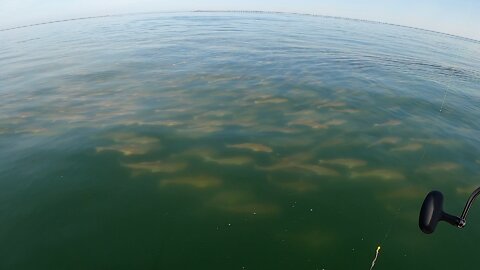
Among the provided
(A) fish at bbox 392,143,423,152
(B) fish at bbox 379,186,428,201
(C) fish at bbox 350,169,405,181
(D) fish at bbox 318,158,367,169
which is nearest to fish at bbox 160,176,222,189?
(D) fish at bbox 318,158,367,169

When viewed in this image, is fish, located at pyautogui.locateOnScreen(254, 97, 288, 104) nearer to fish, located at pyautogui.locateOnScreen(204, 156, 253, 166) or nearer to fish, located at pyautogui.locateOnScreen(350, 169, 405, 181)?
fish, located at pyautogui.locateOnScreen(204, 156, 253, 166)

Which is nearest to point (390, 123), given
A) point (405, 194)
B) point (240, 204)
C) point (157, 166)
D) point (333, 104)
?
point (333, 104)

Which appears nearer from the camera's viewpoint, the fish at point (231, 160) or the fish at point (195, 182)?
the fish at point (195, 182)

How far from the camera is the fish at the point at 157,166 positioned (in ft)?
31.4

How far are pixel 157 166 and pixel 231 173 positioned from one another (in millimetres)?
2262

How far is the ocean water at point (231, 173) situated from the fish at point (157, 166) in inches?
2.2

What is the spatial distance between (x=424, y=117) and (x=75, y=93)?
56.3ft

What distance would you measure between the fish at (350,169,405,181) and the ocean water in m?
0.06

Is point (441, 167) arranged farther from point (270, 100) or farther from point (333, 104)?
point (270, 100)

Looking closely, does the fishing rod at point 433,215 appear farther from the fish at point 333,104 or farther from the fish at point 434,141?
the fish at point 333,104

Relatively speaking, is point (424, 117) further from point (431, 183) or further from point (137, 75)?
point (137, 75)

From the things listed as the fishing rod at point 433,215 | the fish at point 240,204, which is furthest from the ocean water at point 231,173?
the fishing rod at point 433,215

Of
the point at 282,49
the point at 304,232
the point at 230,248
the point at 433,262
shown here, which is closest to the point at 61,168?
the point at 230,248

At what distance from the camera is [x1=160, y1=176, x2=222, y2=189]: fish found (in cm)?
892
